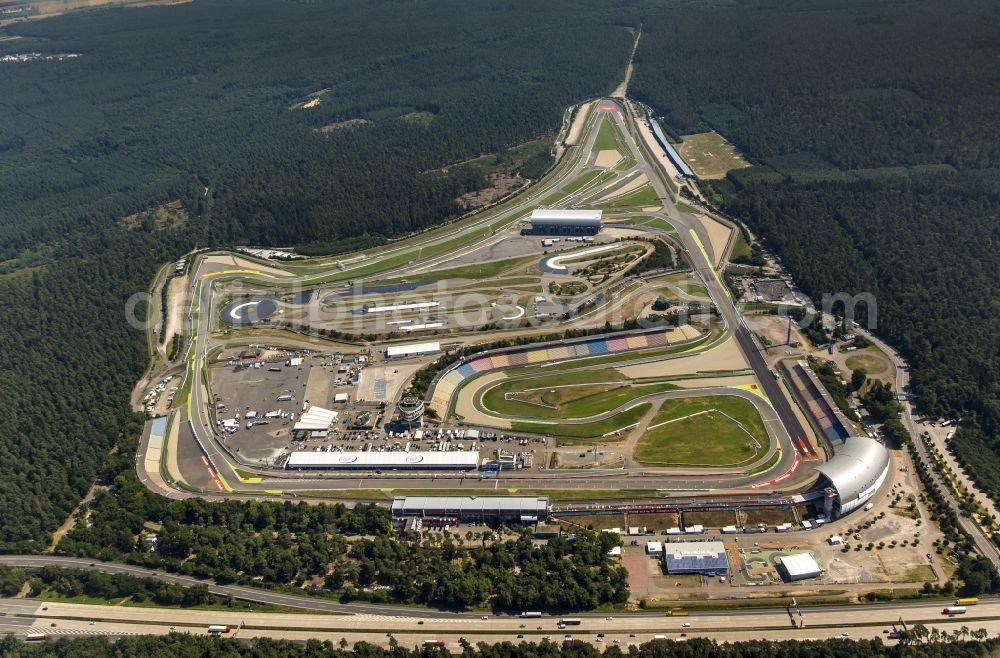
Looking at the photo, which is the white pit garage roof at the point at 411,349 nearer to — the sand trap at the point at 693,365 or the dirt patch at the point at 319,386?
the dirt patch at the point at 319,386

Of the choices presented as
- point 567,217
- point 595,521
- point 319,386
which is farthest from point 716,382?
point 567,217

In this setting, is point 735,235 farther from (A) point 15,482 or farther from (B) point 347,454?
(A) point 15,482

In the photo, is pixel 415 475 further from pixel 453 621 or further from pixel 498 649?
pixel 498 649

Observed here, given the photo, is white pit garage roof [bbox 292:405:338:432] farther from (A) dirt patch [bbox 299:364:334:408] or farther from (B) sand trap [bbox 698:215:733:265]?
(B) sand trap [bbox 698:215:733:265]

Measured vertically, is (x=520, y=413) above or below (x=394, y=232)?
below

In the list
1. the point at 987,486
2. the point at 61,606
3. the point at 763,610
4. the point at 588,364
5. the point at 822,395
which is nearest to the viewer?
the point at 763,610

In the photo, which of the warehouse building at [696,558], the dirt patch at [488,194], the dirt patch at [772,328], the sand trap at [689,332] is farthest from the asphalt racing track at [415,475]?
the dirt patch at [488,194]

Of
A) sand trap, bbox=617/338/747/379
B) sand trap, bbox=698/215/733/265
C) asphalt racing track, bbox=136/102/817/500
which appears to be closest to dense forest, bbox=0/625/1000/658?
asphalt racing track, bbox=136/102/817/500

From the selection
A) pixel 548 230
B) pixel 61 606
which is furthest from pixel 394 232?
pixel 61 606
